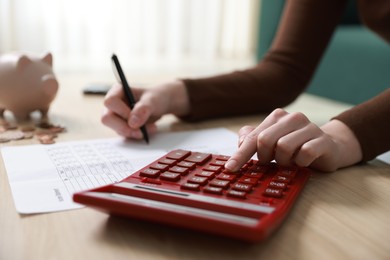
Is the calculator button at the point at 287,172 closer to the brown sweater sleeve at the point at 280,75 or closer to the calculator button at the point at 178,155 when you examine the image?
the calculator button at the point at 178,155

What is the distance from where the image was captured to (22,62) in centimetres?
67

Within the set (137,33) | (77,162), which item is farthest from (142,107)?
(137,33)

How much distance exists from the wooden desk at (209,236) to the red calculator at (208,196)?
0.5 inches

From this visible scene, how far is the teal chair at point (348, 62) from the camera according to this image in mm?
1311

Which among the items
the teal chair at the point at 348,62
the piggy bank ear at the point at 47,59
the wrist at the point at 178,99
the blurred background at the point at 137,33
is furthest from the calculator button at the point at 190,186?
the blurred background at the point at 137,33

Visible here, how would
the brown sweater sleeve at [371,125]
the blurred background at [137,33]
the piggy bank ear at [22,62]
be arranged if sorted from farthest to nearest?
the blurred background at [137,33] → the piggy bank ear at [22,62] → the brown sweater sleeve at [371,125]

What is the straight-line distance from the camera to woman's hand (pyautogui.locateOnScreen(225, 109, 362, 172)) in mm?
435

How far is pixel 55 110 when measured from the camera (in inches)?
30.6

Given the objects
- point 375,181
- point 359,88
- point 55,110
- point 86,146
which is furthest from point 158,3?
point 375,181

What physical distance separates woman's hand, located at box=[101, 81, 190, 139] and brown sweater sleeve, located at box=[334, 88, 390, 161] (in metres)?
0.26

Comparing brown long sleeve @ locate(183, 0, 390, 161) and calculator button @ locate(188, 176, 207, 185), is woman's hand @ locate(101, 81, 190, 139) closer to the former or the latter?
brown long sleeve @ locate(183, 0, 390, 161)

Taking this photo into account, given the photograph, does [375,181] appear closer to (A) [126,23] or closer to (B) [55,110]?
(B) [55,110]

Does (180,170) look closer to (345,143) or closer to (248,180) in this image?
(248,180)

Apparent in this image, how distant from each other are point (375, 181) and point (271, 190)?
15cm
